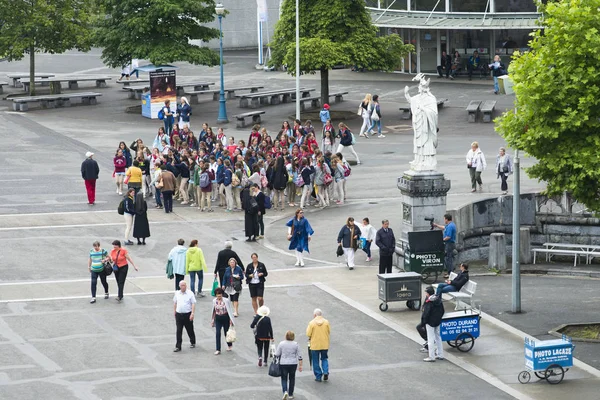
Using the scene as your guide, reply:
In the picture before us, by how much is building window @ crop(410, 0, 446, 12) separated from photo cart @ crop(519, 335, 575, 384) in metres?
42.7

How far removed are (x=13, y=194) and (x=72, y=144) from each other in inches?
342

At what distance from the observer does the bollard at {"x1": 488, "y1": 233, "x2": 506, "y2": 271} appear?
92.8 feet

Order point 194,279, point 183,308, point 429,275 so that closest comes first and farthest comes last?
point 183,308 < point 194,279 < point 429,275

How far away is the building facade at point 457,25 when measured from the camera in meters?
58.2

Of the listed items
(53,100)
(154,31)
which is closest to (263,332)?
(154,31)

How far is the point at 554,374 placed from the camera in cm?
1972

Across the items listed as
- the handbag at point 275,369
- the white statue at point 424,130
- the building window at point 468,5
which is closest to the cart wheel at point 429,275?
the white statue at point 424,130

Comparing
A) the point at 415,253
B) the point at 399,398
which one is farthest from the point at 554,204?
the point at 399,398

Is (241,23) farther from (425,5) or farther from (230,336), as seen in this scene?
(230,336)

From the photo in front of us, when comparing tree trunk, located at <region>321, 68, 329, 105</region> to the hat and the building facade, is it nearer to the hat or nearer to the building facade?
the building facade

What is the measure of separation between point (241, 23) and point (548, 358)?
5975 cm

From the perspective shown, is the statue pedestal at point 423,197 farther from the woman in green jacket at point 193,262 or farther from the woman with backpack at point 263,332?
the woman with backpack at point 263,332

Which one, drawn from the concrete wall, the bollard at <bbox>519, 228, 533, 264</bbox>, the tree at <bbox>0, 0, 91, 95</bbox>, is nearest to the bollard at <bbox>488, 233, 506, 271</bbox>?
the bollard at <bbox>519, 228, 533, 264</bbox>

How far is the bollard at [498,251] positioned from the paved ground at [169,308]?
60.8 inches
